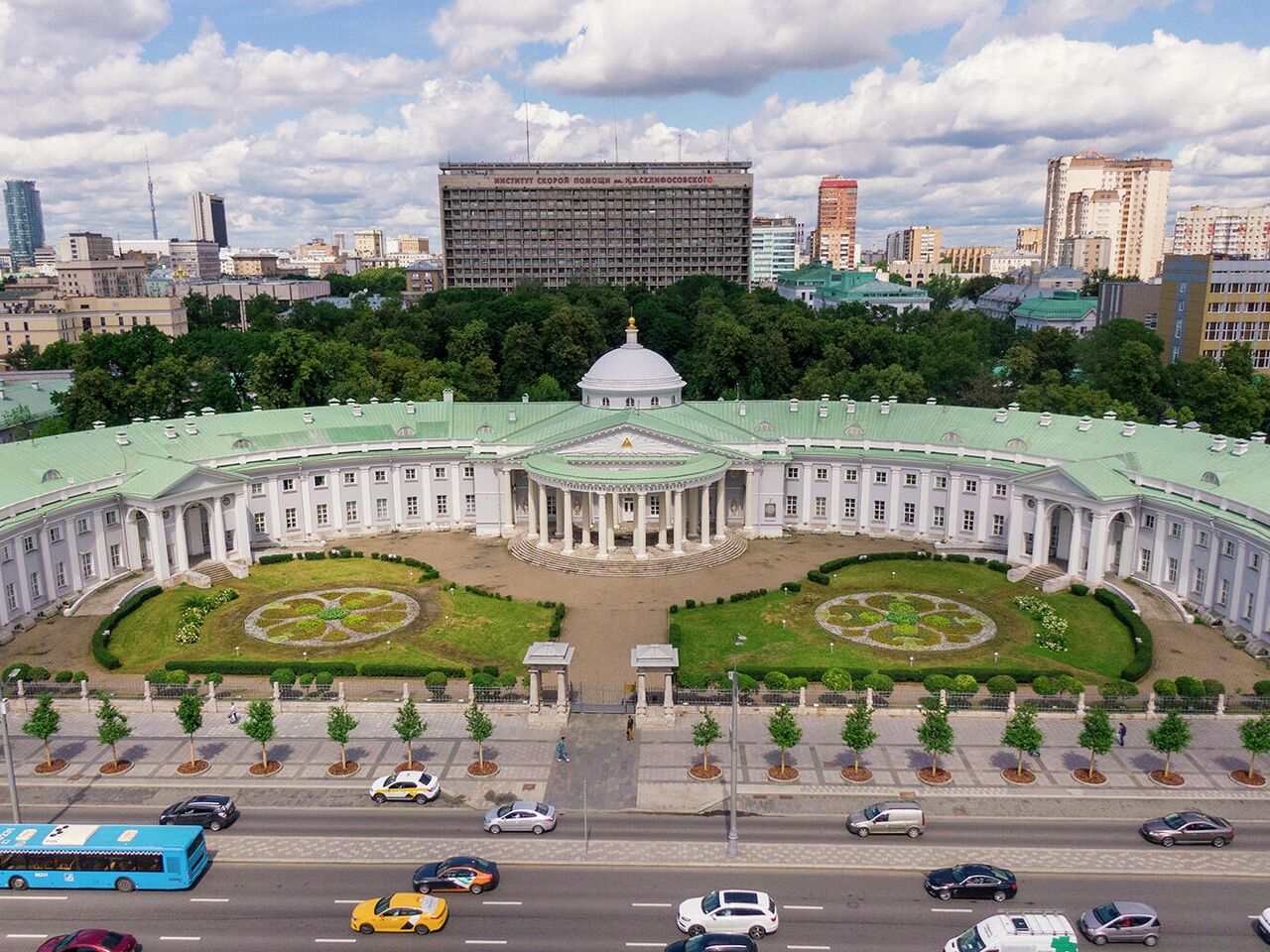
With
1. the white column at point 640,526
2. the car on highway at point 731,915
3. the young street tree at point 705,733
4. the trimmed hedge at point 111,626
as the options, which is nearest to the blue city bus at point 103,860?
the car on highway at point 731,915

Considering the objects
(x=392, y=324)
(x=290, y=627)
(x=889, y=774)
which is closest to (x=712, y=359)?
(x=392, y=324)

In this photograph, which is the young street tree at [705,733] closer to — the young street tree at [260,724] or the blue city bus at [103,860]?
the young street tree at [260,724]

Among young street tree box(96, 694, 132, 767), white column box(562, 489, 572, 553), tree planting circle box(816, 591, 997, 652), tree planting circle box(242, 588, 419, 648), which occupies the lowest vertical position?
tree planting circle box(242, 588, 419, 648)

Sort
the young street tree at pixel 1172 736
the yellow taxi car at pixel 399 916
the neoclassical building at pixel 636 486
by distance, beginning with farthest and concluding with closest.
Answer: the neoclassical building at pixel 636 486 < the young street tree at pixel 1172 736 < the yellow taxi car at pixel 399 916

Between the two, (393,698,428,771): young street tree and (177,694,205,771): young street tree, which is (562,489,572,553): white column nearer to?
(393,698,428,771): young street tree

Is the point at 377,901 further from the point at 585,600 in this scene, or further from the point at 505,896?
the point at 585,600

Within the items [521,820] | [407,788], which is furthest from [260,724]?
[521,820]

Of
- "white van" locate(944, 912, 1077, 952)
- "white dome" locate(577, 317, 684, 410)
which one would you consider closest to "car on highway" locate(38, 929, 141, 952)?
"white van" locate(944, 912, 1077, 952)
